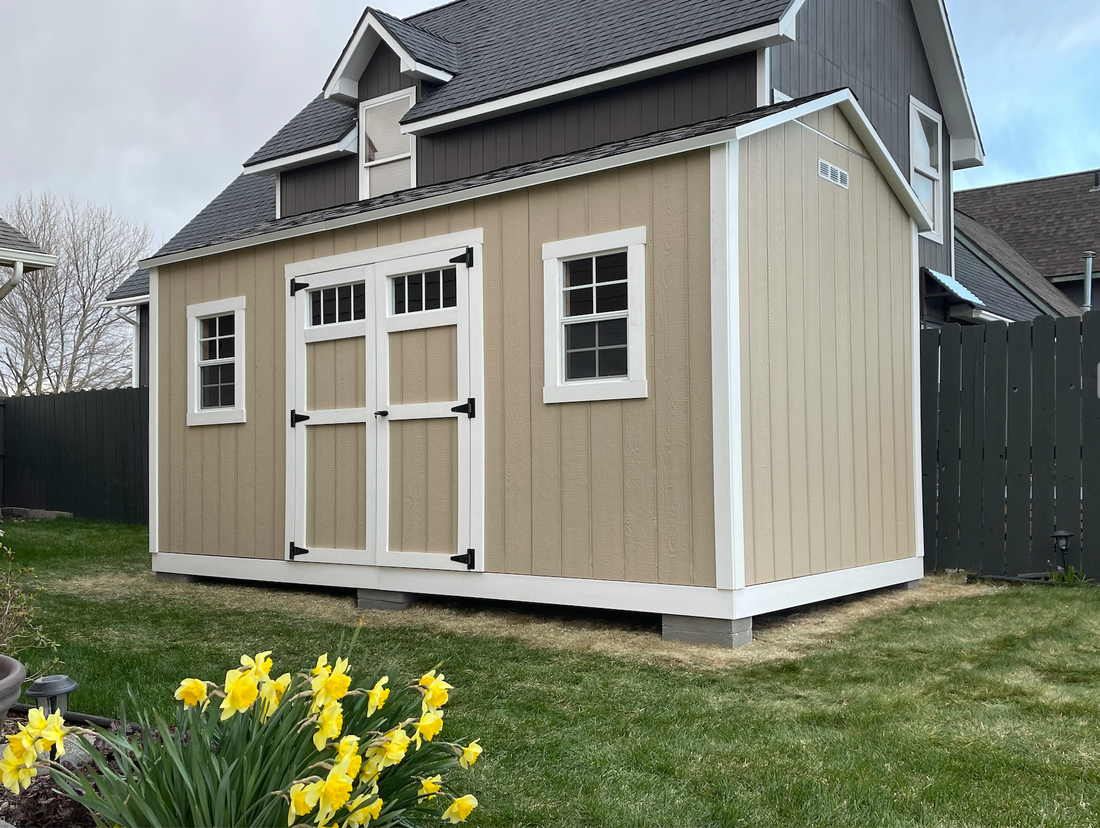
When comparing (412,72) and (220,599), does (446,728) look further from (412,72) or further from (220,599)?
(412,72)

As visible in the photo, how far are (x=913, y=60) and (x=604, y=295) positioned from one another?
6.53m

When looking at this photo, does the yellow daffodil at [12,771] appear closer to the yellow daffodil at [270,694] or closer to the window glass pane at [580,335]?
the yellow daffodil at [270,694]

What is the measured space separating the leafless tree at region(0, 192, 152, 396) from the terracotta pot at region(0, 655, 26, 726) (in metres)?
26.0

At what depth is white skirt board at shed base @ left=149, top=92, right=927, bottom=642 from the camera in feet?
18.1

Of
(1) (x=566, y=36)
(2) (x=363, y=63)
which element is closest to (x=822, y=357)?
(1) (x=566, y=36)

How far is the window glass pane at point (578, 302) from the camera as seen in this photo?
6.16 meters

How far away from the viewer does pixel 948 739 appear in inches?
140

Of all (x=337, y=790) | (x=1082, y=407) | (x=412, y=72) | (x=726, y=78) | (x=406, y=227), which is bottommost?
(x=337, y=790)

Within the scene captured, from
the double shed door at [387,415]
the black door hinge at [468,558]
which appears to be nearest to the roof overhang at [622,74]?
the double shed door at [387,415]

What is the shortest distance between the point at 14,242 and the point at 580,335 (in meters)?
8.14

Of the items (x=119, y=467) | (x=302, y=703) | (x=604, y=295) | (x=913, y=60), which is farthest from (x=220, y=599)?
(x=913, y=60)

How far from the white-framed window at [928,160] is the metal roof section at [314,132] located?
5.79m

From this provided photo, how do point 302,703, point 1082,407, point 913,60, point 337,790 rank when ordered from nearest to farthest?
point 337,790
point 302,703
point 1082,407
point 913,60

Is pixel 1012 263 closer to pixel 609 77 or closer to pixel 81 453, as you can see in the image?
pixel 609 77
